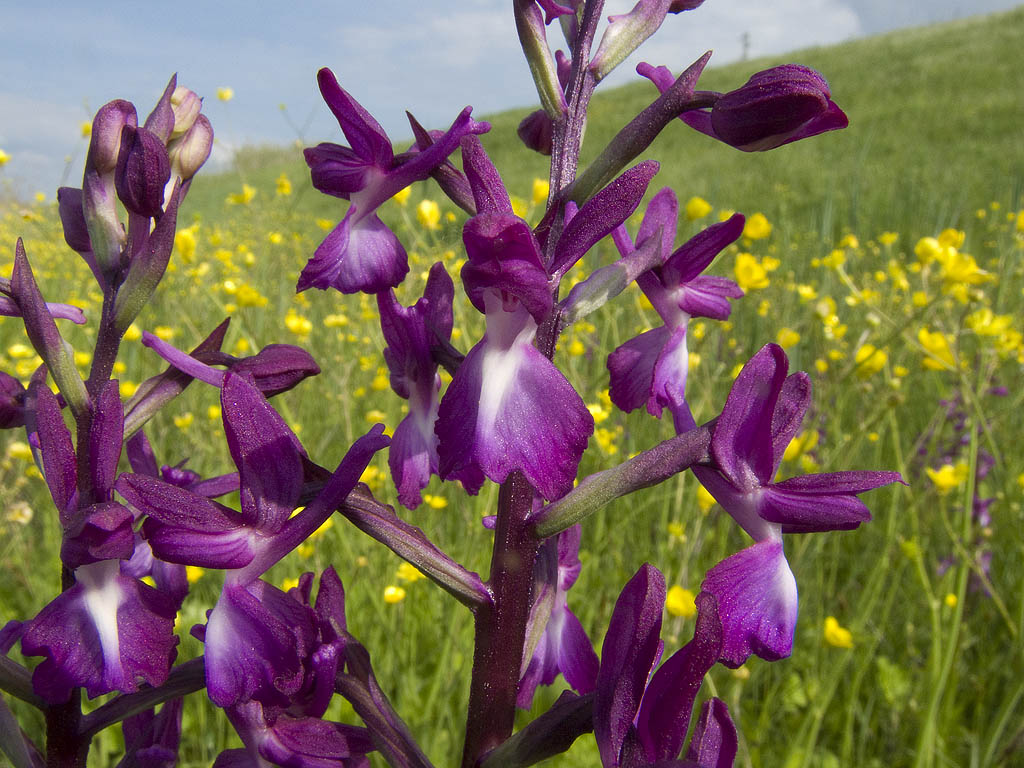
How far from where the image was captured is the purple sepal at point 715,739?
2.56 ft

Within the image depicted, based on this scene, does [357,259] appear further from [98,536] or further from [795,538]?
[795,538]

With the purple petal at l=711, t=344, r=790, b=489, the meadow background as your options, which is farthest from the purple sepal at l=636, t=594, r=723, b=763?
the meadow background

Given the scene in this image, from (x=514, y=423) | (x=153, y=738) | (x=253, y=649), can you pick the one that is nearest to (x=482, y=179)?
(x=514, y=423)

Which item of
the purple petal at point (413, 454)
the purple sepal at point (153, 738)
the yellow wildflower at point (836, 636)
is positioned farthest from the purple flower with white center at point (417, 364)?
the yellow wildflower at point (836, 636)

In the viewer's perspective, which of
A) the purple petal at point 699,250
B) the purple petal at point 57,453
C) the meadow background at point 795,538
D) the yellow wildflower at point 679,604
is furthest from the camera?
the meadow background at point 795,538

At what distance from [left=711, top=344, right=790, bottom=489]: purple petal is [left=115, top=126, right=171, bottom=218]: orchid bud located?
59 cm

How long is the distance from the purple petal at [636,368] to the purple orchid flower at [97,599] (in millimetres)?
533

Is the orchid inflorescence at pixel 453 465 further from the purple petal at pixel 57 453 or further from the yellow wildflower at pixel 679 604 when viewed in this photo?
the yellow wildflower at pixel 679 604

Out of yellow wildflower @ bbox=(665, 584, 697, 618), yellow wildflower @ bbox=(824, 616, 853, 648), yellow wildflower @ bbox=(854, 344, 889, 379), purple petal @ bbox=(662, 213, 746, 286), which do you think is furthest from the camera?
yellow wildflower @ bbox=(854, 344, 889, 379)

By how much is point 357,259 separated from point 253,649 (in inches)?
15.6

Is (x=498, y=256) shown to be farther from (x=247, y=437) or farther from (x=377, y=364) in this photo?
(x=377, y=364)

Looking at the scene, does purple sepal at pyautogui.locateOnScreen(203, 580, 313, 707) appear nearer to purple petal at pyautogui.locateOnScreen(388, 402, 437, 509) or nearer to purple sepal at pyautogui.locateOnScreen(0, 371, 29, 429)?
purple petal at pyautogui.locateOnScreen(388, 402, 437, 509)

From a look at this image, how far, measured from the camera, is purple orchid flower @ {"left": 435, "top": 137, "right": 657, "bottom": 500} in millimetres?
717

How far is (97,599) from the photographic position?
794mm
